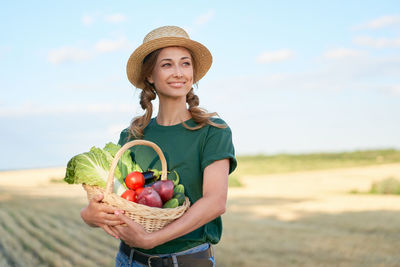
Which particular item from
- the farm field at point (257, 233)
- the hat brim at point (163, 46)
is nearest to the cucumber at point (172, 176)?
the hat brim at point (163, 46)

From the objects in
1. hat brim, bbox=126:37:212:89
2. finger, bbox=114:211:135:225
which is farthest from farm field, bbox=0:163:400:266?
finger, bbox=114:211:135:225

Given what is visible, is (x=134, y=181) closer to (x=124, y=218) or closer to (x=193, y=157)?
(x=124, y=218)

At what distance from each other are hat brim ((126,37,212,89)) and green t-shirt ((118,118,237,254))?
451mm

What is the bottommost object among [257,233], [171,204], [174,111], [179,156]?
[257,233]

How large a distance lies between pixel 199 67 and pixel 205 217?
109cm

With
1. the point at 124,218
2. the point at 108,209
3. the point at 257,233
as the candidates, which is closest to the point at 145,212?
the point at 124,218

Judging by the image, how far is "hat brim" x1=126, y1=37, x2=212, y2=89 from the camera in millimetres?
2541

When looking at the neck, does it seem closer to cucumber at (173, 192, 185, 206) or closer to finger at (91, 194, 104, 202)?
cucumber at (173, 192, 185, 206)

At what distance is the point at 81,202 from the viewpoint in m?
10.1

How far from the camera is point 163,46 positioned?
2.56 meters

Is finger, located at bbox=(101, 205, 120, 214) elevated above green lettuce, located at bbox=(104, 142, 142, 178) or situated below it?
below

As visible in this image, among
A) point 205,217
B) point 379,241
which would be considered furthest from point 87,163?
point 379,241

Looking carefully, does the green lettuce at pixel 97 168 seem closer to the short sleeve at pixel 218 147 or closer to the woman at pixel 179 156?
the woman at pixel 179 156

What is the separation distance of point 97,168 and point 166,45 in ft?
2.64
